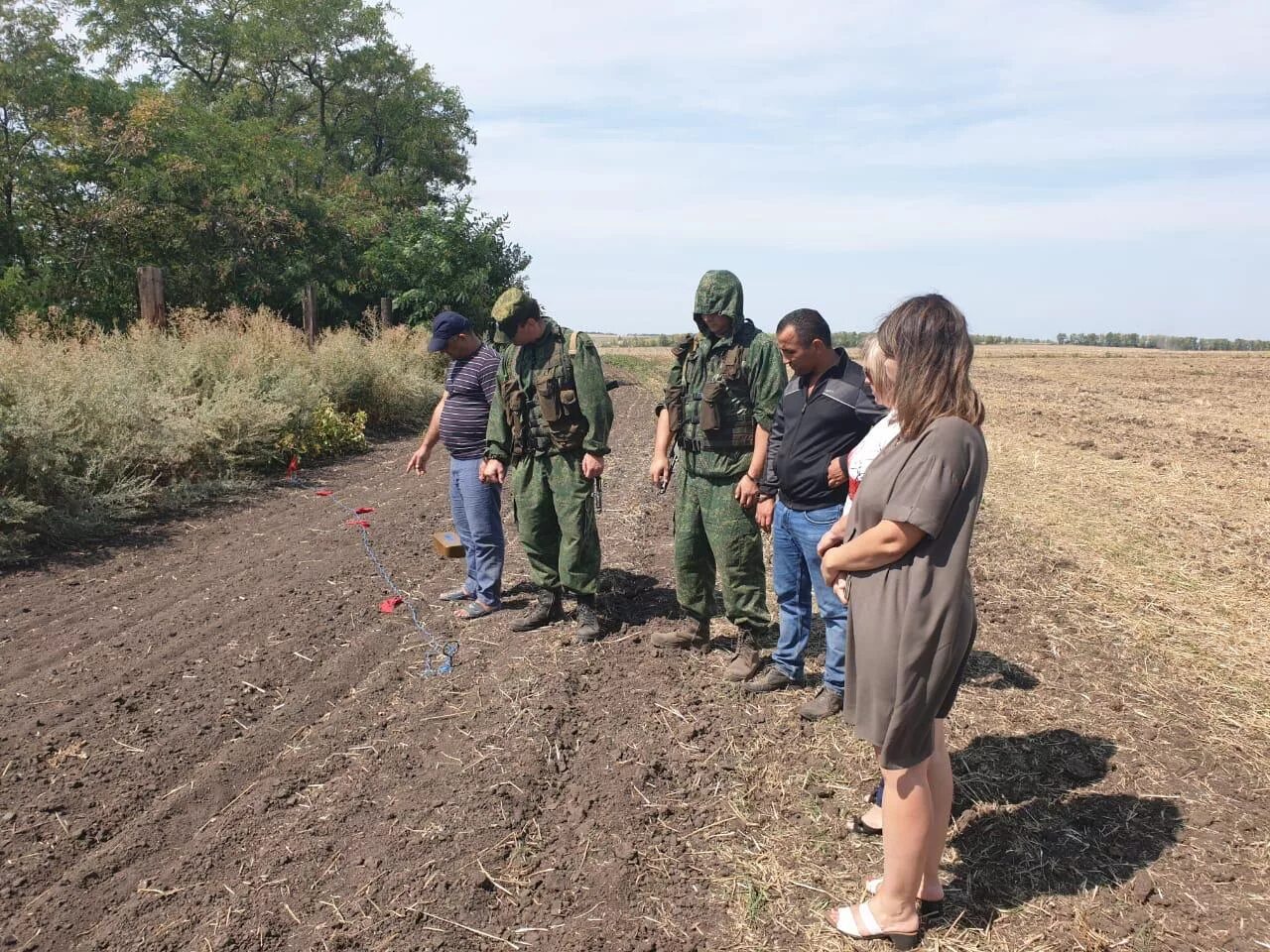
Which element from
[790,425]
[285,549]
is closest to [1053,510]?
[790,425]

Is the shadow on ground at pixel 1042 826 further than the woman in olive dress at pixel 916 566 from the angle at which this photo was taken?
Yes

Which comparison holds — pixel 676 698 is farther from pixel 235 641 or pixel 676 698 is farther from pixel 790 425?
pixel 235 641

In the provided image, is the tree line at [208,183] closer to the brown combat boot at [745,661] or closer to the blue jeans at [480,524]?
the blue jeans at [480,524]

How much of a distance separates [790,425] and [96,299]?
16029mm

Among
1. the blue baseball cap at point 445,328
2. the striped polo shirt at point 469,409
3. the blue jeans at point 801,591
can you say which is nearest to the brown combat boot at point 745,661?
the blue jeans at point 801,591

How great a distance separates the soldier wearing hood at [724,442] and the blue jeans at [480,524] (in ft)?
3.87

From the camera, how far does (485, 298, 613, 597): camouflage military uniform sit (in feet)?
14.4

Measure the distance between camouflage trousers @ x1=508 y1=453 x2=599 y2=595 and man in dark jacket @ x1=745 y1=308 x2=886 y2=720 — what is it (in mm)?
1136

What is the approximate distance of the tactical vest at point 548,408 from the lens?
4371mm

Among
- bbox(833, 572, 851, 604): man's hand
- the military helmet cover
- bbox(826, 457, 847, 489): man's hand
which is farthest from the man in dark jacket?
the military helmet cover

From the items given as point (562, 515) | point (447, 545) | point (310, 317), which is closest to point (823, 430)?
point (562, 515)

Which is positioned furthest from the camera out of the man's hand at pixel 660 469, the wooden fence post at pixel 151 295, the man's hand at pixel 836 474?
the wooden fence post at pixel 151 295

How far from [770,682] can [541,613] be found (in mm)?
1488

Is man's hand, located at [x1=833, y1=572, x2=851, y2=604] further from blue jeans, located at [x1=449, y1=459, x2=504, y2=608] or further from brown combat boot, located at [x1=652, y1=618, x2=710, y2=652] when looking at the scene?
blue jeans, located at [x1=449, y1=459, x2=504, y2=608]
